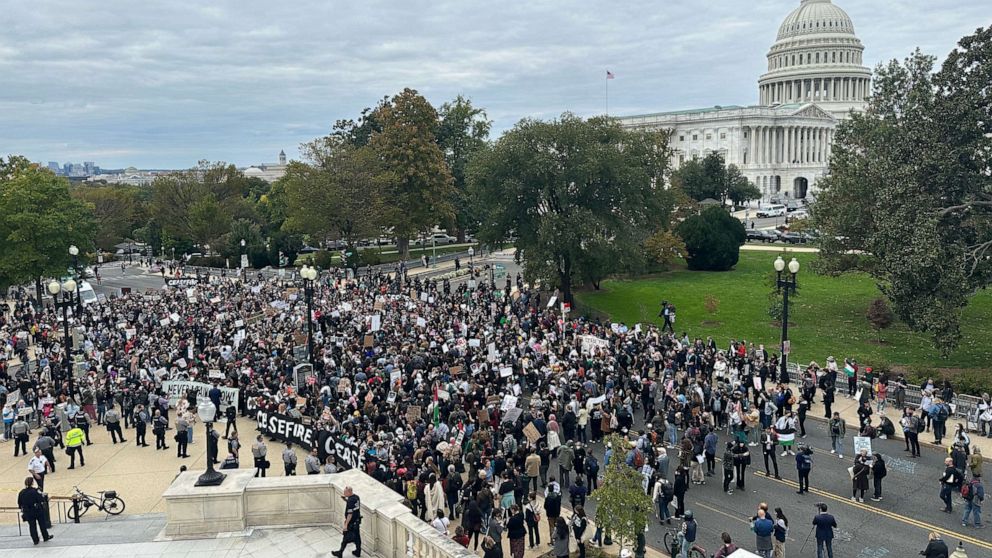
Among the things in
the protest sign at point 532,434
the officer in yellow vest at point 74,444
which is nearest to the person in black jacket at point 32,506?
the officer in yellow vest at point 74,444

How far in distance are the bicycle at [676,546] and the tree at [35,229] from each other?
51923mm

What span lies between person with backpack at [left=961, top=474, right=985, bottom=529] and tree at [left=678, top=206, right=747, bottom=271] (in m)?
43.7

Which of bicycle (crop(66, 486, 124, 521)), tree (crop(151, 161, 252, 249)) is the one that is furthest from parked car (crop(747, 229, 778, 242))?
bicycle (crop(66, 486, 124, 521))

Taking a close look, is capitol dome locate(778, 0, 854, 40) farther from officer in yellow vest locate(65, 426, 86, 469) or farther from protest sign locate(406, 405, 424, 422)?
officer in yellow vest locate(65, 426, 86, 469)

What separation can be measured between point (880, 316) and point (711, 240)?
20.7m

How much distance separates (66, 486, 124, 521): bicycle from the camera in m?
17.3

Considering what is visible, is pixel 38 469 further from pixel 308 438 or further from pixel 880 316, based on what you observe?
pixel 880 316

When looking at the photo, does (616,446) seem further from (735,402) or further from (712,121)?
(712,121)

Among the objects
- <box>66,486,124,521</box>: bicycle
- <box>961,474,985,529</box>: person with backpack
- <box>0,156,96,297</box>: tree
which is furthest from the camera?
<box>0,156,96,297</box>: tree

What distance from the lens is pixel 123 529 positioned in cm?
1622

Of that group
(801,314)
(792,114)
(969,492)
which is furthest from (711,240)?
(792,114)

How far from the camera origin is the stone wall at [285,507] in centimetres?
1416

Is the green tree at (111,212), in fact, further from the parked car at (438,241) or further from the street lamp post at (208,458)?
the street lamp post at (208,458)

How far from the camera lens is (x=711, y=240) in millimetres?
59656
